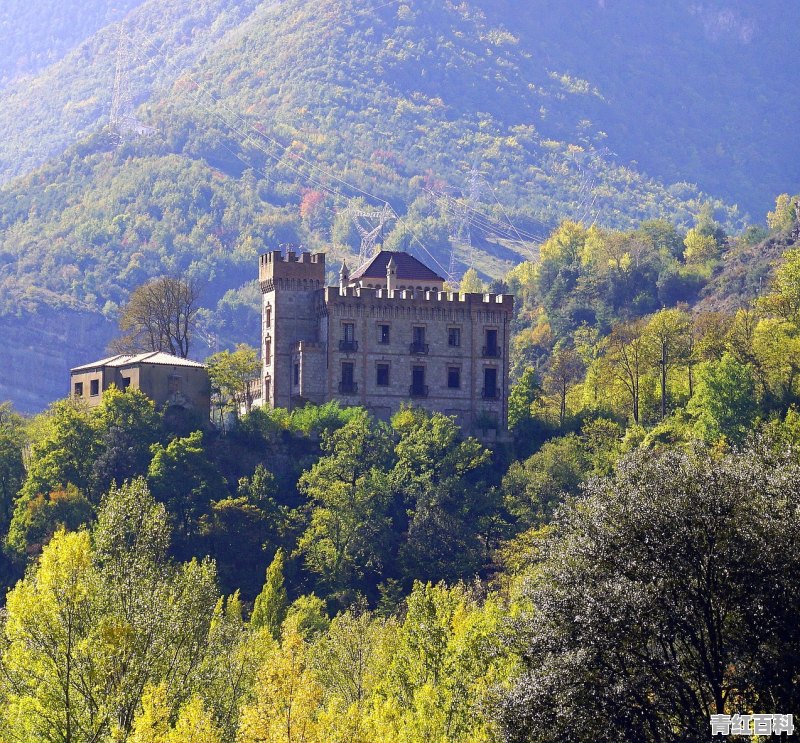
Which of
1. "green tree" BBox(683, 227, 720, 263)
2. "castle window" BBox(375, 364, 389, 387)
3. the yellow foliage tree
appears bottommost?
the yellow foliage tree

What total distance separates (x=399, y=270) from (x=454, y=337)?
7665mm

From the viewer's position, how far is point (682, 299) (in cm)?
17025

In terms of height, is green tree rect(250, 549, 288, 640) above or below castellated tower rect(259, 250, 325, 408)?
below

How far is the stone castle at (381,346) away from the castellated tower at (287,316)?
6 cm

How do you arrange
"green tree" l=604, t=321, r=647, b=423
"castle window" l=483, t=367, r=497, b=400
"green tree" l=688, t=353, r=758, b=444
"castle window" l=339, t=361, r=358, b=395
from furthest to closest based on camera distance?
"green tree" l=604, t=321, r=647, b=423 < "castle window" l=483, t=367, r=497, b=400 < "castle window" l=339, t=361, r=358, b=395 < "green tree" l=688, t=353, r=758, b=444

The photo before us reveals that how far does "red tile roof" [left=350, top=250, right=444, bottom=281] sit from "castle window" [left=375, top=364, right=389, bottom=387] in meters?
8.15

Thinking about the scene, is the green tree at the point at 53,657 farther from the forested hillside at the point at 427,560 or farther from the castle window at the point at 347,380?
the castle window at the point at 347,380

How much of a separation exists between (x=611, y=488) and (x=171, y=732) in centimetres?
1328

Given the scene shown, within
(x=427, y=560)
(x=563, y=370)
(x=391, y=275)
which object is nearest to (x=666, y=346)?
(x=391, y=275)

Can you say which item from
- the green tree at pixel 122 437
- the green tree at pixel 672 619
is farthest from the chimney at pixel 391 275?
the green tree at pixel 672 619

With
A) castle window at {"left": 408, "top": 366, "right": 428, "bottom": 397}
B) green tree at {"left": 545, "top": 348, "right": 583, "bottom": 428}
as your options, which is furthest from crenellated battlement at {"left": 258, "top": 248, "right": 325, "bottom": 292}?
green tree at {"left": 545, "top": 348, "right": 583, "bottom": 428}

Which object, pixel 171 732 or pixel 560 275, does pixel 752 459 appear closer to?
pixel 171 732

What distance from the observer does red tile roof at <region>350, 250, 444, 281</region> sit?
111500mm

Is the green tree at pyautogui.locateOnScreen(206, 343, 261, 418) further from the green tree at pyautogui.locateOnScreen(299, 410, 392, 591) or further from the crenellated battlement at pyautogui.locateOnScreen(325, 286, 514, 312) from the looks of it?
the green tree at pyautogui.locateOnScreen(299, 410, 392, 591)
